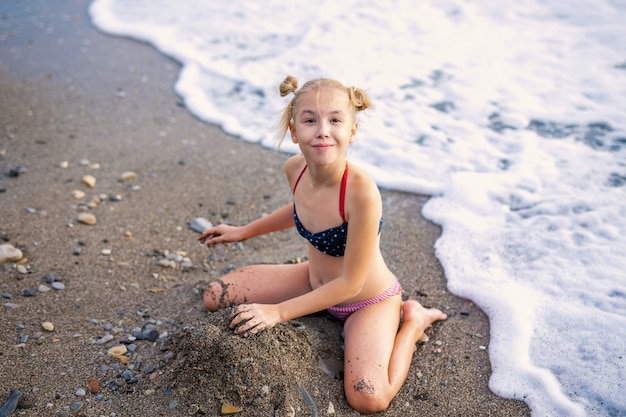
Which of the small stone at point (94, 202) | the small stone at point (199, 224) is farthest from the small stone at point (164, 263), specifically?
the small stone at point (94, 202)

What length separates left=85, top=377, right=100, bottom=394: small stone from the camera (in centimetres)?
275

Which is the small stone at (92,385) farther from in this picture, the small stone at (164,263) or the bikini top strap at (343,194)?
the bikini top strap at (343,194)

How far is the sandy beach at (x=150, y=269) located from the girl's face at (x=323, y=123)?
0.92 meters

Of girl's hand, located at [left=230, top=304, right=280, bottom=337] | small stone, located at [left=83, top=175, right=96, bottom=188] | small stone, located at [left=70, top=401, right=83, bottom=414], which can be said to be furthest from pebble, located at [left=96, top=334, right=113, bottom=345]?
small stone, located at [left=83, top=175, right=96, bottom=188]

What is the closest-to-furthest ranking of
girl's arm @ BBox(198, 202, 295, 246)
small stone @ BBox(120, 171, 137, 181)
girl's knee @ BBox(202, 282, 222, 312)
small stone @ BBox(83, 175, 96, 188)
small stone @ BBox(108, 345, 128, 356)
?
small stone @ BBox(108, 345, 128, 356) → girl's knee @ BBox(202, 282, 222, 312) → girl's arm @ BBox(198, 202, 295, 246) → small stone @ BBox(83, 175, 96, 188) → small stone @ BBox(120, 171, 137, 181)

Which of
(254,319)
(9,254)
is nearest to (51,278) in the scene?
(9,254)

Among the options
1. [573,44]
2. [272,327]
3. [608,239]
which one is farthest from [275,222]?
[573,44]

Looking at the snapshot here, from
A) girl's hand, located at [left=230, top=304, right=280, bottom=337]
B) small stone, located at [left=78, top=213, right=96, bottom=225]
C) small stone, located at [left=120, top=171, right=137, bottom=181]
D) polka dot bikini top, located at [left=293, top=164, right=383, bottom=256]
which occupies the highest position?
polka dot bikini top, located at [left=293, top=164, right=383, bottom=256]

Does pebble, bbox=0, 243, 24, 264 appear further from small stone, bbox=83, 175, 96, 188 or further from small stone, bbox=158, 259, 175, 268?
small stone, bbox=83, 175, 96, 188

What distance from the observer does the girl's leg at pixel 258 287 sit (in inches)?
130

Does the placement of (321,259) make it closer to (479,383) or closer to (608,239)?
(479,383)

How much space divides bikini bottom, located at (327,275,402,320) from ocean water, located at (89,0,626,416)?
0.62m

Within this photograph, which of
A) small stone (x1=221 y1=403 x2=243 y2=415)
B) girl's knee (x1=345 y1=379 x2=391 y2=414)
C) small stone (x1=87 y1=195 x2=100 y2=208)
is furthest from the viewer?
small stone (x1=87 y1=195 x2=100 y2=208)

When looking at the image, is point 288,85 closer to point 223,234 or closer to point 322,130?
point 322,130
